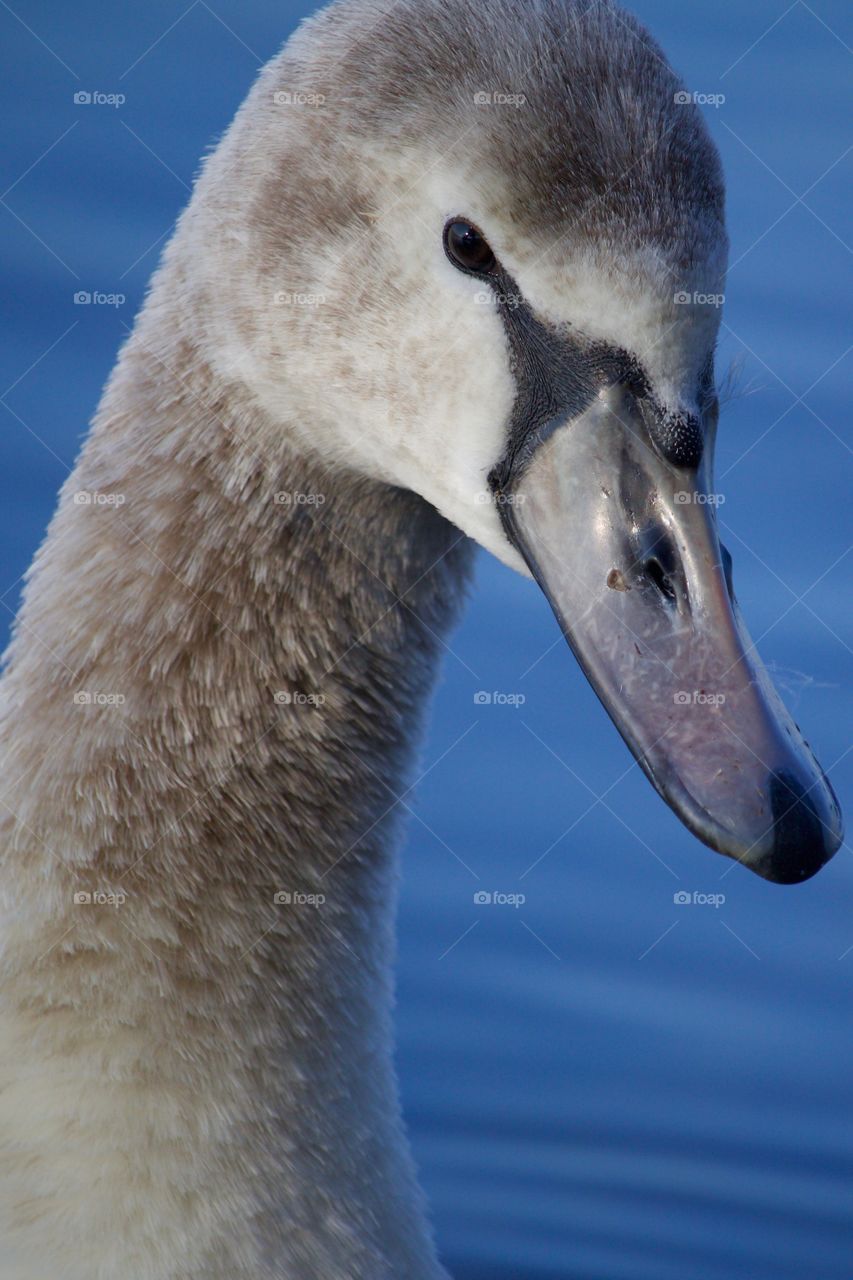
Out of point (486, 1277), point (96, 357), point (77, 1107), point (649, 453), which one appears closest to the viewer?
point (649, 453)

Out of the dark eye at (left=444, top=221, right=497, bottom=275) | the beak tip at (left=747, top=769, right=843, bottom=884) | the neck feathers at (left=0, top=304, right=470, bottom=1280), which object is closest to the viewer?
the beak tip at (left=747, top=769, right=843, bottom=884)

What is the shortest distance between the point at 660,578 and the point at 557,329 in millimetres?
345

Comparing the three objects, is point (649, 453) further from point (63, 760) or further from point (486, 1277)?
point (486, 1277)

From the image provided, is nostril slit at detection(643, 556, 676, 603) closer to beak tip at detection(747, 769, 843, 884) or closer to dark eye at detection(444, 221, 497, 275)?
beak tip at detection(747, 769, 843, 884)

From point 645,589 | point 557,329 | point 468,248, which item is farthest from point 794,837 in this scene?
point 468,248

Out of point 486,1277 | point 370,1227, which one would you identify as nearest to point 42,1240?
point 370,1227

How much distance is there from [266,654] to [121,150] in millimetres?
3489

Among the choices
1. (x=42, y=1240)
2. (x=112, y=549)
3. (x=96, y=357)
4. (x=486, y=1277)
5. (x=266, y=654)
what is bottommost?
(x=486, y=1277)

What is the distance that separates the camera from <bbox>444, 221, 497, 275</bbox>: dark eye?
2699 millimetres

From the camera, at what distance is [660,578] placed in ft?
8.91

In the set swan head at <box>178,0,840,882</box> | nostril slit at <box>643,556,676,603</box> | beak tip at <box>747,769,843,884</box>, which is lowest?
beak tip at <box>747,769,843,884</box>

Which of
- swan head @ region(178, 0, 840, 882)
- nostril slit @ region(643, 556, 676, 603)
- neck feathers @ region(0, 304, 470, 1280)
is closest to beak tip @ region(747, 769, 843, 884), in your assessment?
swan head @ region(178, 0, 840, 882)

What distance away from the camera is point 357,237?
278 centimetres

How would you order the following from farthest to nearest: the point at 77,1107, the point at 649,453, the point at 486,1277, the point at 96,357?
the point at 96,357 → the point at 486,1277 → the point at 77,1107 → the point at 649,453
